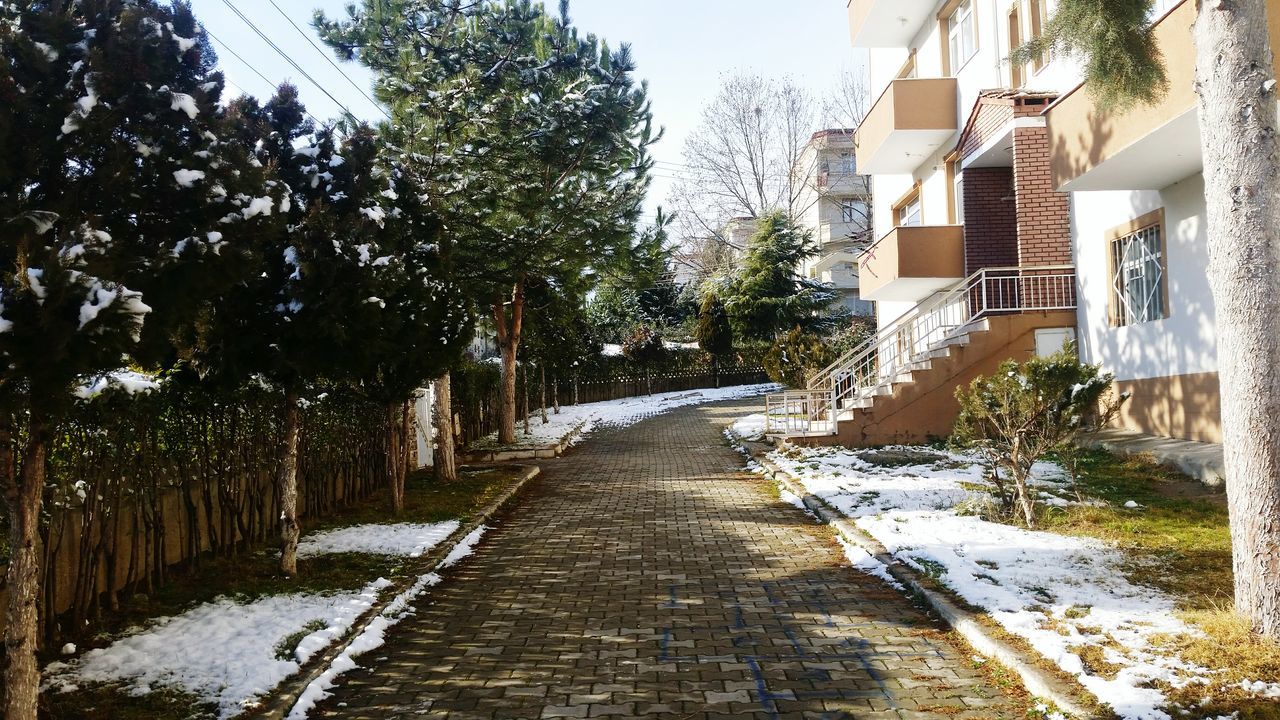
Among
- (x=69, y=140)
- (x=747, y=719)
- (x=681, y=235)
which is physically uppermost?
(x=681, y=235)

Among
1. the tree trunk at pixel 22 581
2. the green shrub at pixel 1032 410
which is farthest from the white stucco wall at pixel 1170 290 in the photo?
the tree trunk at pixel 22 581

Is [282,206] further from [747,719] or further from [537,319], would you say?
[537,319]

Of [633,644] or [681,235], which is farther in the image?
[681,235]

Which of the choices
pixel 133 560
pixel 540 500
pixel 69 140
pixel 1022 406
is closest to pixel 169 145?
pixel 69 140

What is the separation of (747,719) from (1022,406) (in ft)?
18.4

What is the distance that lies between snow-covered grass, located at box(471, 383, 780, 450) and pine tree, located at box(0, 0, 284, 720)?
49.0 ft

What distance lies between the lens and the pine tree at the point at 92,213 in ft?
12.6

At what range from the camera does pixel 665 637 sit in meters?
6.18

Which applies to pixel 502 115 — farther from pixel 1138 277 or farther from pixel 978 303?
pixel 1138 277

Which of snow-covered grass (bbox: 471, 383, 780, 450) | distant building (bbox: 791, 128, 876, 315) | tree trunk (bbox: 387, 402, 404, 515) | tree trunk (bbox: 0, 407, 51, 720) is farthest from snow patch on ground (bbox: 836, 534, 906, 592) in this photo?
distant building (bbox: 791, 128, 876, 315)

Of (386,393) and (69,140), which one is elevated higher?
(69,140)

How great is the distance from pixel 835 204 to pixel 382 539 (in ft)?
139

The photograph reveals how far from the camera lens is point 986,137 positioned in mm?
16328

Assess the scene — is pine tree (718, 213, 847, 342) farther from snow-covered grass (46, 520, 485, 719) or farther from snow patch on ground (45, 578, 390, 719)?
snow patch on ground (45, 578, 390, 719)
